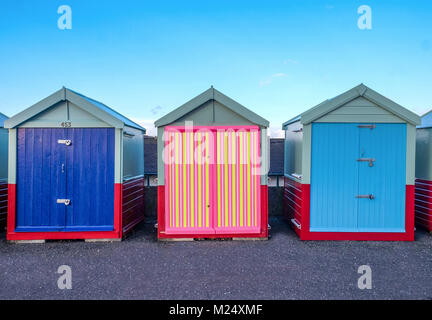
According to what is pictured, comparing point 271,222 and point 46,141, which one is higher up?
point 46,141

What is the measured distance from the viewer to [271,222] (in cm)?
675

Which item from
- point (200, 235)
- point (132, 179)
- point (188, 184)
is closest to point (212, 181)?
point (188, 184)

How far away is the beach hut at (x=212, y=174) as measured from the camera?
524cm

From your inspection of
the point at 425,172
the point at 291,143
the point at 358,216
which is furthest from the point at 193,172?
the point at 425,172

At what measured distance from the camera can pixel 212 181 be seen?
5.28m

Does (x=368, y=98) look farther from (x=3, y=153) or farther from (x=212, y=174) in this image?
(x=3, y=153)

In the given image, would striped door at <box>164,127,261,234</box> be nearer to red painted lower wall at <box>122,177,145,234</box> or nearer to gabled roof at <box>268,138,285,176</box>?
red painted lower wall at <box>122,177,145,234</box>

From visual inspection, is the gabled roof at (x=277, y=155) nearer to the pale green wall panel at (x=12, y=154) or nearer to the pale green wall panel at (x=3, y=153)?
the pale green wall panel at (x=12, y=154)

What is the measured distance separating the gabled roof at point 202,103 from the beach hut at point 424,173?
3.94 metres

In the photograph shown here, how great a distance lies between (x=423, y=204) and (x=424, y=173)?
70 centimetres

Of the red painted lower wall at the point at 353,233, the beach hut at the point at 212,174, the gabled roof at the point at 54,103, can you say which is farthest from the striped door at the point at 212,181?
the gabled roof at the point at 54,103

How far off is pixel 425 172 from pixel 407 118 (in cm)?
162

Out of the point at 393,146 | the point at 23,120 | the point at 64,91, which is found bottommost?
the point at 393,146
